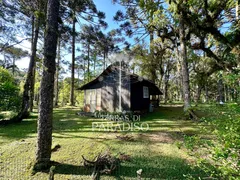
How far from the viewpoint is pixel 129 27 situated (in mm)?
11516

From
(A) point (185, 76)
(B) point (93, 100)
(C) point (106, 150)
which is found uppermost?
(A) point (185, 76)

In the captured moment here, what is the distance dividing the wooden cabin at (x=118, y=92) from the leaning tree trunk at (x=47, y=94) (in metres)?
7.93

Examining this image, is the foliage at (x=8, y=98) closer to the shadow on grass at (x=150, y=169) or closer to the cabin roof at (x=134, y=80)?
the cabin roof at (x=134, y=80)

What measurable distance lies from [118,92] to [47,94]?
8.50 meters

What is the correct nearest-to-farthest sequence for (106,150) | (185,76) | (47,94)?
1. (47,94)
2. (106,150)
3. (185,76)

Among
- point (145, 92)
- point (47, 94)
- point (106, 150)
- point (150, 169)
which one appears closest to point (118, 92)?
point (145, 92)

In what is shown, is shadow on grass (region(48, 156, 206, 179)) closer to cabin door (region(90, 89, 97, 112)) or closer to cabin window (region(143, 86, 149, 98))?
cabin window (region(143, 86, 149, 98))

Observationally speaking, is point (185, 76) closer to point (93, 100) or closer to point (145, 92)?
point (145, 92)

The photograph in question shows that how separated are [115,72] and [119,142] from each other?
7.83 m

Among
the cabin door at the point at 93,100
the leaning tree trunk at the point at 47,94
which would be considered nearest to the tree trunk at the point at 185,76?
the leaning tree trunk at the point at 47,94

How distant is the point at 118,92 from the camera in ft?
41.3

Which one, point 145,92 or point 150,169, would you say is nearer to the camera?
point 150,169

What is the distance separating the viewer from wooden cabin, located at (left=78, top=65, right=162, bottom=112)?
12.1 metres

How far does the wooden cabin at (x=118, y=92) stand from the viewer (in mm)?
12086
